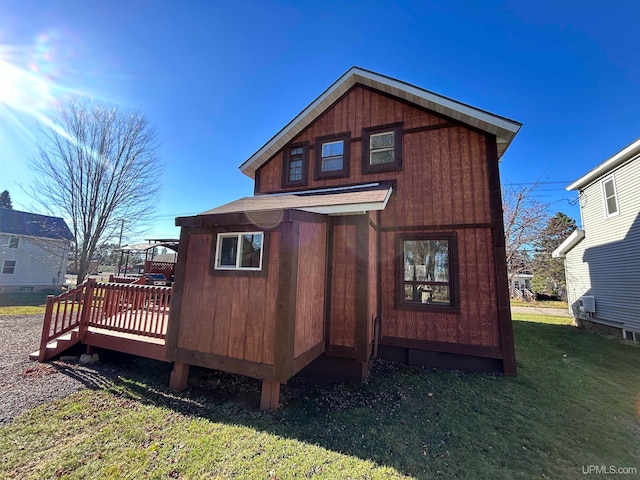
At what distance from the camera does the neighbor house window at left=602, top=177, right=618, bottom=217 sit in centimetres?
951

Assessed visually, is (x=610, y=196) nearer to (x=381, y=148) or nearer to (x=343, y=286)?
(x=381, y=148)

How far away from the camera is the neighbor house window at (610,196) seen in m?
9.51

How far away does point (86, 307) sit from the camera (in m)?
5.86

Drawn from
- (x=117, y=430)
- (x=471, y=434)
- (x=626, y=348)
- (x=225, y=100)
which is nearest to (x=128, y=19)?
(x=225, y=100)

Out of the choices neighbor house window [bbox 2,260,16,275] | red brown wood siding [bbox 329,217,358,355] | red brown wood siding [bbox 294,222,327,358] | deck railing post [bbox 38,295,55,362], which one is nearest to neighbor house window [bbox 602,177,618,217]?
red brown wood siding [bbox 329,217,358,355]

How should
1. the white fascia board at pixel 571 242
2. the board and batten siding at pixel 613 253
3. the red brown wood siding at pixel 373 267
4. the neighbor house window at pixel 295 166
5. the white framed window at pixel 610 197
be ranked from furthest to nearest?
the white fascia board at pixel 571 242 < the white framed window at pixel 610 197 < the board and batten siding at pixel 613 253 < the neighbor house window at pixel 295 166 < the red brown wood siding at pixel 373 267

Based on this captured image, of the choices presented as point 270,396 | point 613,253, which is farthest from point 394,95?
point 613,253

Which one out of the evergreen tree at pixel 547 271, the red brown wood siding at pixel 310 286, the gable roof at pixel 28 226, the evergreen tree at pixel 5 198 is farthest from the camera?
the evergreen tree at pixel 5 198

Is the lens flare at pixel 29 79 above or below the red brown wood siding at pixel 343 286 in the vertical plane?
above

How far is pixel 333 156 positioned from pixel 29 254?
24.2 m

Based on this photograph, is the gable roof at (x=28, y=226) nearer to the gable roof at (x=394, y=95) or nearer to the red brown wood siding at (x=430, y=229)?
the gable roof at (x=394, y=95)

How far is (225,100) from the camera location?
986cm

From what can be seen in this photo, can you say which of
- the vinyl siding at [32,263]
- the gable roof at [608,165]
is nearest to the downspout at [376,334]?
the gable roof at [608,165]

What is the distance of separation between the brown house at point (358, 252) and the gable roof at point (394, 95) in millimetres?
36
